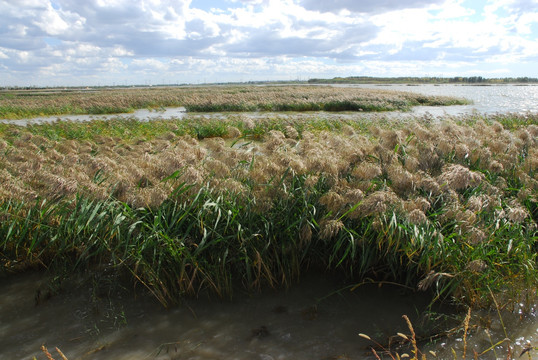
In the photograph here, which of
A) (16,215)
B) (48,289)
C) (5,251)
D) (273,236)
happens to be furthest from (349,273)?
(5,251)

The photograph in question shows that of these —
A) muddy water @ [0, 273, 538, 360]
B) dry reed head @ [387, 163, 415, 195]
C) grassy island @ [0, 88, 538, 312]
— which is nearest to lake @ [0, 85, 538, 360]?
muddy water @ [0, 273, 538, 360]

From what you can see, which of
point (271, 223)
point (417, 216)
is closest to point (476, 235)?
point (417, 216)

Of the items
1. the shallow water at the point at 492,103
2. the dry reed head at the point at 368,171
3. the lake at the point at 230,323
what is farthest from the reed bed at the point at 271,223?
the shallow water at the point at 492,103

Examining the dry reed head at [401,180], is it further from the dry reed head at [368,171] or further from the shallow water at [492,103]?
the shallow water at [492,103]

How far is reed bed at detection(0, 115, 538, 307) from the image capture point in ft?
14.0

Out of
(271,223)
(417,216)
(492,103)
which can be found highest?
(492,103)

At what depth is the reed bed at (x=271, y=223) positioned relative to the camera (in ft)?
14.0

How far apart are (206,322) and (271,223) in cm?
143

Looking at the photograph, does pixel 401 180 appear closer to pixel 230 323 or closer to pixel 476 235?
pixel 476 235

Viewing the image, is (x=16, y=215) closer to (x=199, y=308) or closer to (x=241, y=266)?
(x=199, y=308)

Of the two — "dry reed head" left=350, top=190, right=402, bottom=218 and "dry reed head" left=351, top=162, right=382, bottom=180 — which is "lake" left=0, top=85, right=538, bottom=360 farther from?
"dry reed head" left=351, top=162, right=382, bottom=180

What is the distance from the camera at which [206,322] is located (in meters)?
4.43

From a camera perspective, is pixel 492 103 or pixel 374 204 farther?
pixel 492 103

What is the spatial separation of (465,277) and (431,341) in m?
0.82
